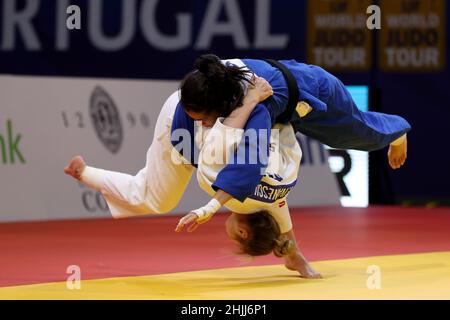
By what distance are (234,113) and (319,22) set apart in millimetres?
6751

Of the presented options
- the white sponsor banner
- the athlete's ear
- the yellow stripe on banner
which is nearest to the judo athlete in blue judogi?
the athlete's ear

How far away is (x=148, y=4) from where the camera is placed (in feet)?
37.2

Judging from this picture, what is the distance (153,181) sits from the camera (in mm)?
4543

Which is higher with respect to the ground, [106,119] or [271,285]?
[106,119]

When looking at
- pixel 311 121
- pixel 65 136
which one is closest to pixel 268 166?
pixel 311 121

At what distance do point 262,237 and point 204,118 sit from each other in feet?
1.94

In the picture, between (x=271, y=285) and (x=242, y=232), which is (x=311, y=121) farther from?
(x=271, y=285)

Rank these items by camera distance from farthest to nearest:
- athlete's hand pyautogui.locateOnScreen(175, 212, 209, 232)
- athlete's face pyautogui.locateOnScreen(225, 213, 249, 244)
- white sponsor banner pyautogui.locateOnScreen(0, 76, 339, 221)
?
white sponsor banner pyautogui.locateOnScreen(0, 76, 339, 221) → athlete's face pyautogui.locateOnScreen(225, 213, 249, 244) → athlete's hand pyautogui.locateOnScreen(175, 212, 209, 232)

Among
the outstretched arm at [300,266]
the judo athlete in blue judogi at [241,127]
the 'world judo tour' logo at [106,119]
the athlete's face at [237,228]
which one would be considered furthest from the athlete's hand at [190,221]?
the 'world judo tour' logo at [106,119]

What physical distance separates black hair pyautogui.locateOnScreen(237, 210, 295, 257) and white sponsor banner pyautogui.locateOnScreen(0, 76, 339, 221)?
383 cm

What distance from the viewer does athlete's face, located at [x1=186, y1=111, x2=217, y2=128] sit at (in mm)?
4152

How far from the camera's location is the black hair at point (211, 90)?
4.11 meters

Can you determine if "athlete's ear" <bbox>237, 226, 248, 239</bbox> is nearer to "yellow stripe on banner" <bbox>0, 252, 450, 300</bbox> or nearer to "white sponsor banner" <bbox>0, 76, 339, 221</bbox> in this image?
"yellow stripe on banner" <bbox>0, 252, 450, 300</bbox>
